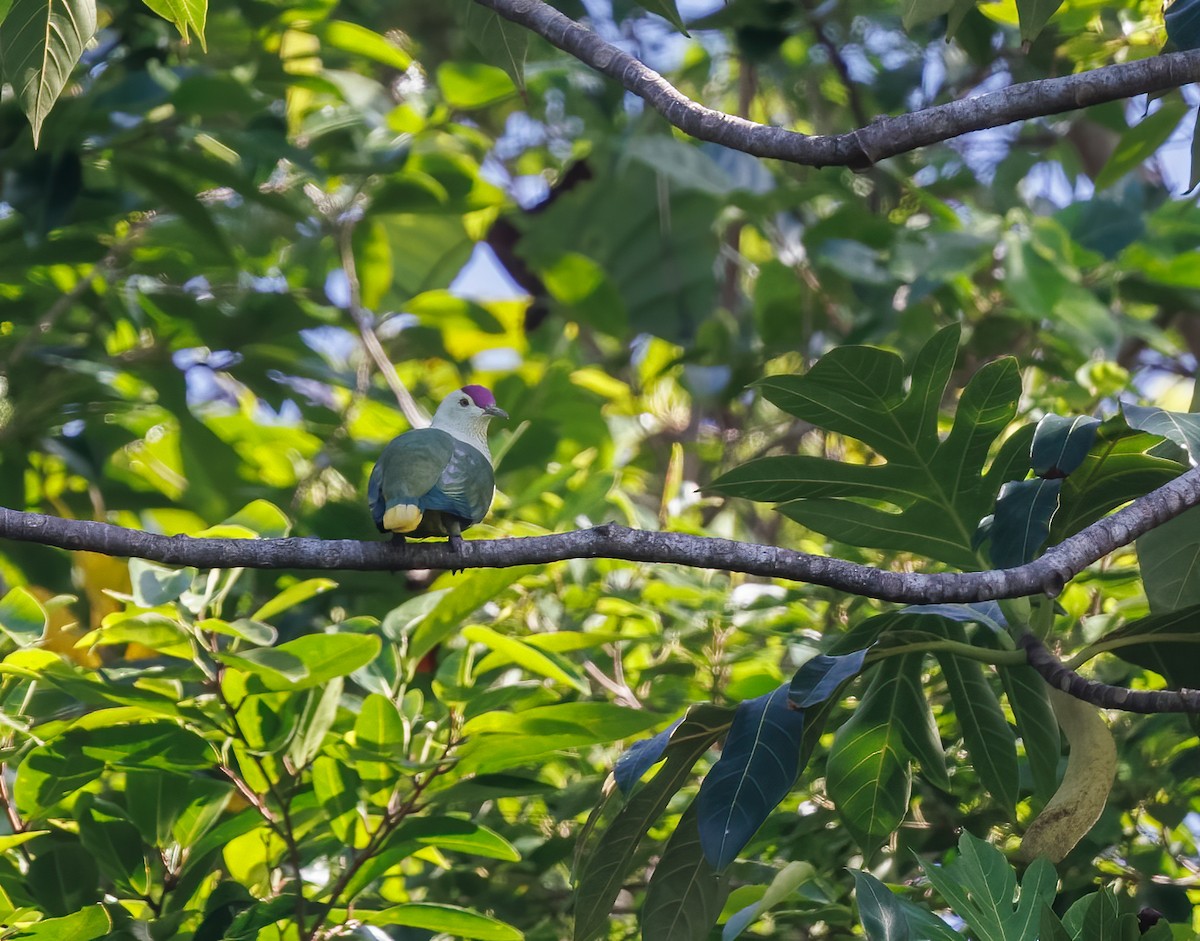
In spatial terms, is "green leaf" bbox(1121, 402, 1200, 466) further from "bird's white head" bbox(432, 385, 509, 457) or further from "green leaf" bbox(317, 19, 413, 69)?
"green leaf" bbox(317, 19, 413, 69)

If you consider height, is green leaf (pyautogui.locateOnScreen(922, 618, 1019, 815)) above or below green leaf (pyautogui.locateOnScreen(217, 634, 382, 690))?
below

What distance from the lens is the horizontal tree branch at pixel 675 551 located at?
1.49 meters

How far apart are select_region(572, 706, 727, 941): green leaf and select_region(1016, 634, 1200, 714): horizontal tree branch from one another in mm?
435

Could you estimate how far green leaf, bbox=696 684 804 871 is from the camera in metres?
1.60

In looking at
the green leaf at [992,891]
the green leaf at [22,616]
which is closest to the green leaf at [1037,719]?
the green leaf at [992,891]

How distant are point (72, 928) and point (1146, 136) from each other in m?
2.34

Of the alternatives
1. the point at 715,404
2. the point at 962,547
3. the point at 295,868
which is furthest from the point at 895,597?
the point at 715,404

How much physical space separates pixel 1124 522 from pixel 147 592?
144 cm

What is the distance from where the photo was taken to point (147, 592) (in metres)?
2.00

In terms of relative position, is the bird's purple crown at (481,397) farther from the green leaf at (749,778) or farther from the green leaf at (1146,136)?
the green leaf at (1146,136)

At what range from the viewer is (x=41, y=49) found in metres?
1.69

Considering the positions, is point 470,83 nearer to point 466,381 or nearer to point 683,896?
point 466,381

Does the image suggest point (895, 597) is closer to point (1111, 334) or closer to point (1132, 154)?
point (1132, 154)

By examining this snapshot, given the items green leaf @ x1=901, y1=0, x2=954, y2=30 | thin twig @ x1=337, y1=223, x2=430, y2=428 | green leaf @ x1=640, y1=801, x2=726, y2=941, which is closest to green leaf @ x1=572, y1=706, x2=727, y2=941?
green leaf @ x1=640, y1=801, x2=726, y2=941
